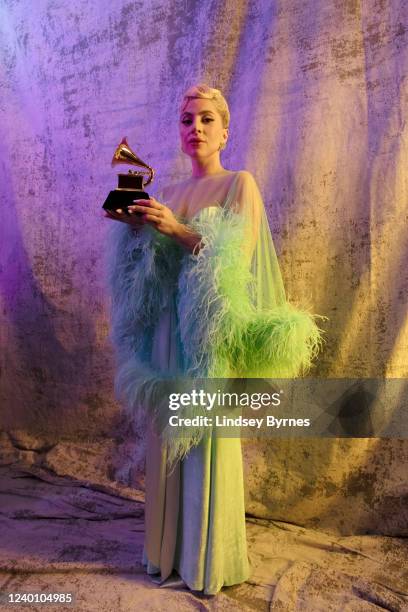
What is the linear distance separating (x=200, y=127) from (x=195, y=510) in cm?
127

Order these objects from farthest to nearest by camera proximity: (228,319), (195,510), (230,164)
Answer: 1. (230,164)
2. (195,510)
3. (228,319)

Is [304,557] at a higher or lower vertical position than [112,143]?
lower

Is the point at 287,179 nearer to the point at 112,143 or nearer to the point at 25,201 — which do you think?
the point at 112,143

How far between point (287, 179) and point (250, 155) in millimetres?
221

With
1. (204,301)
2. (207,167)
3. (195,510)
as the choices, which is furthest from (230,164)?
(195,510)

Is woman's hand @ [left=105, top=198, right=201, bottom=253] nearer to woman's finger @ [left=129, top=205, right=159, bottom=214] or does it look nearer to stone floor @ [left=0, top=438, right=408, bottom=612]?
woman's finger @ [left=129, top=205, right=159, bottom=214]

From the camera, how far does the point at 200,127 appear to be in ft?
5.20

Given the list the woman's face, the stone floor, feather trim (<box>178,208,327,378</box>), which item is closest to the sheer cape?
feather trim (<box>178,208,327,378</box>)

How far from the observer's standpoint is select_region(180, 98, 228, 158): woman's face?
5.21 feet

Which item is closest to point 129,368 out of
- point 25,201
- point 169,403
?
point 169,403

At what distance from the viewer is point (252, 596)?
1654mm

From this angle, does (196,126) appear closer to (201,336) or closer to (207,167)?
(207,167)

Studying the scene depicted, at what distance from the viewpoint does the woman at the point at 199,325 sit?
1.43m

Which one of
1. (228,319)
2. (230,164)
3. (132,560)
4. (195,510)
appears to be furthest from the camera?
(230,164)
